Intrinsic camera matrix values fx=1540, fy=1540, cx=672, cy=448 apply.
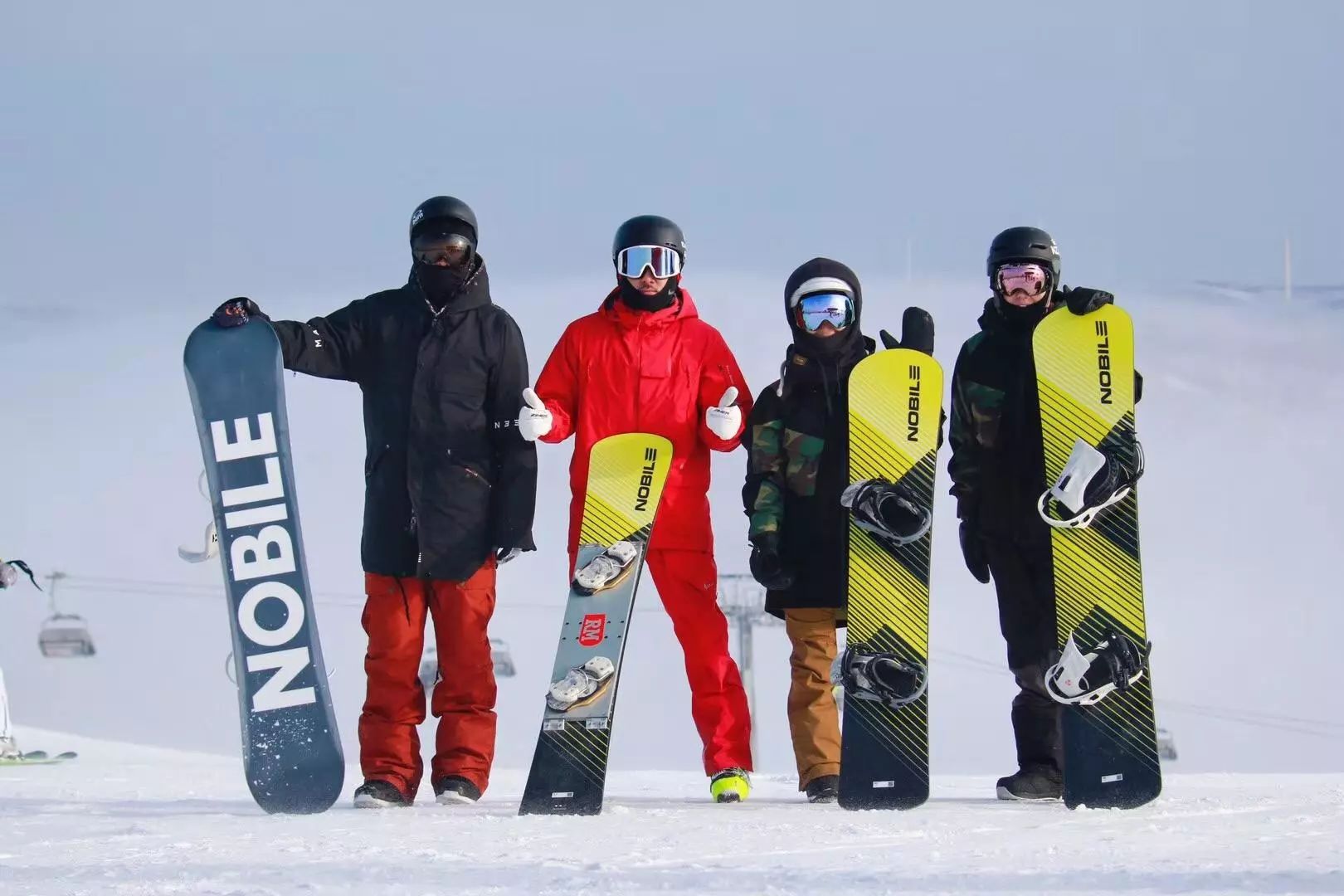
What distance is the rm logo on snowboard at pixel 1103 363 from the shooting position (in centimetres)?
428

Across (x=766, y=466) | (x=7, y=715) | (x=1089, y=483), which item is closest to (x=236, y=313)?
(x=766, y=466)

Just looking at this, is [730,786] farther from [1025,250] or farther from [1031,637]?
[1025,250]

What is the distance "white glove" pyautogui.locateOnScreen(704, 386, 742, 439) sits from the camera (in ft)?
14.7

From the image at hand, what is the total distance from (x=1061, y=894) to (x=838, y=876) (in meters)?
0.43

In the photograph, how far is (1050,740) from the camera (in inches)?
172

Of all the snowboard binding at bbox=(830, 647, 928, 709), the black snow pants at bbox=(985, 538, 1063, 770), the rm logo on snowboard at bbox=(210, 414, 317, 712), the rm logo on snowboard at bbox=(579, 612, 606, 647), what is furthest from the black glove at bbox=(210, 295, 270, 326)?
the black snow pants at bbox=(985, 538, 1063, 770)

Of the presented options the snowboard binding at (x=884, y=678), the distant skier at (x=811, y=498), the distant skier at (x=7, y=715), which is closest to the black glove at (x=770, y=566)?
the distant skier at (x=811, y=498)

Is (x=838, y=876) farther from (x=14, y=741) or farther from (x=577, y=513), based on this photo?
(x=14, y=741)

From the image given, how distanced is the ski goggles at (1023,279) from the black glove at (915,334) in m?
0.25

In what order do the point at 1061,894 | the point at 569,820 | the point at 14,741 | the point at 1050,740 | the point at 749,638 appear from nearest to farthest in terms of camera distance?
the point at 1061,894 < the point at 569,820 < the point at 1050,740 < the point at 14,741 < the point at 749,638

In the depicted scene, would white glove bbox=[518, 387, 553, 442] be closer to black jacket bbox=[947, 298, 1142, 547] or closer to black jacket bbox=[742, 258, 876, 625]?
black jacket bbox=[742, 258, 876, 625]

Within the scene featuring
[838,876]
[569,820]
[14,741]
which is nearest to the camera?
[838,876]

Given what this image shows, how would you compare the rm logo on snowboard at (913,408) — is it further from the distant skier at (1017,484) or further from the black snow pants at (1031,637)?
the black snow pants at (1031,637)

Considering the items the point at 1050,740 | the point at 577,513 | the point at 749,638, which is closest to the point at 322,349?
the point at 577,513
